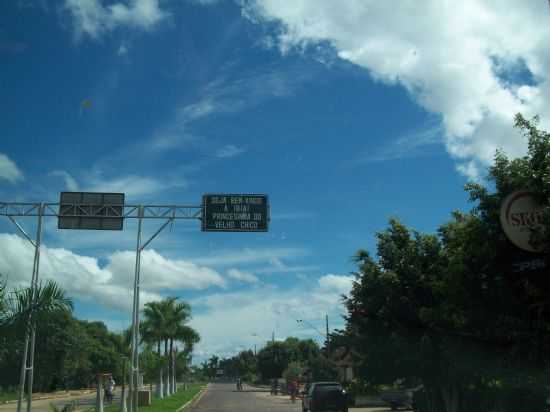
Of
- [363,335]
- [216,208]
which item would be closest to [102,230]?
[216,208]

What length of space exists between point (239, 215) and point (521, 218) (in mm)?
15324

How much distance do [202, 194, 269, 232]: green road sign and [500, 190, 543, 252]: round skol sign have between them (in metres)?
14.8

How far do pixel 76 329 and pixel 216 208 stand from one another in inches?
1774

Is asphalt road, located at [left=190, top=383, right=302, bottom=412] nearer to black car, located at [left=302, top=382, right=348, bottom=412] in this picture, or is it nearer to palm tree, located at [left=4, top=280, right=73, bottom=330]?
black car, located at [left=302, top=382, right=348, bottom=412]

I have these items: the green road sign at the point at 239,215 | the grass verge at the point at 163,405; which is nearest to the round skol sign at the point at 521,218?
the green road sign at the point at 239,215

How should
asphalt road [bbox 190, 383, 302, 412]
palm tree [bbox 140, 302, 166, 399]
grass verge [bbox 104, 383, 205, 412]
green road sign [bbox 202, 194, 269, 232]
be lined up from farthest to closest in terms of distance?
1. palm tree [bbox 140, 302, 166, 399]
2. asphalt road [bbox 190, 383, 302, 412]
3. grass verge [bbox 104, 383, 205, 412]
4. green road sign [bbox 202, 194, 269, 232]

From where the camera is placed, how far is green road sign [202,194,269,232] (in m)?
23.1

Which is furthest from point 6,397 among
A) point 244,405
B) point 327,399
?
point 327,399

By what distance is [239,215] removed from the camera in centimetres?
2312

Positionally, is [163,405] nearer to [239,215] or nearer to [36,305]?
[239,215]

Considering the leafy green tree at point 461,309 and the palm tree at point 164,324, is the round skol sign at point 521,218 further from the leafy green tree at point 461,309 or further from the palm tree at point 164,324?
the palm tree at point 164,324

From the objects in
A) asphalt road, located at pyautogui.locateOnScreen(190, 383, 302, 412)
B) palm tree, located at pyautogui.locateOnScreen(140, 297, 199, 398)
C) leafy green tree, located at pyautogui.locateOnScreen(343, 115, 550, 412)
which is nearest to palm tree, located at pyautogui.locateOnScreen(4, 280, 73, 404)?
leafy green tree, located at pyautogui.locateOnScreen(343, 115, 550, 412)

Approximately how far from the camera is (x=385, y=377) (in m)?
18.8

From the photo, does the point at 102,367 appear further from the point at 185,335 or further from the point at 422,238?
the point at 422,238
